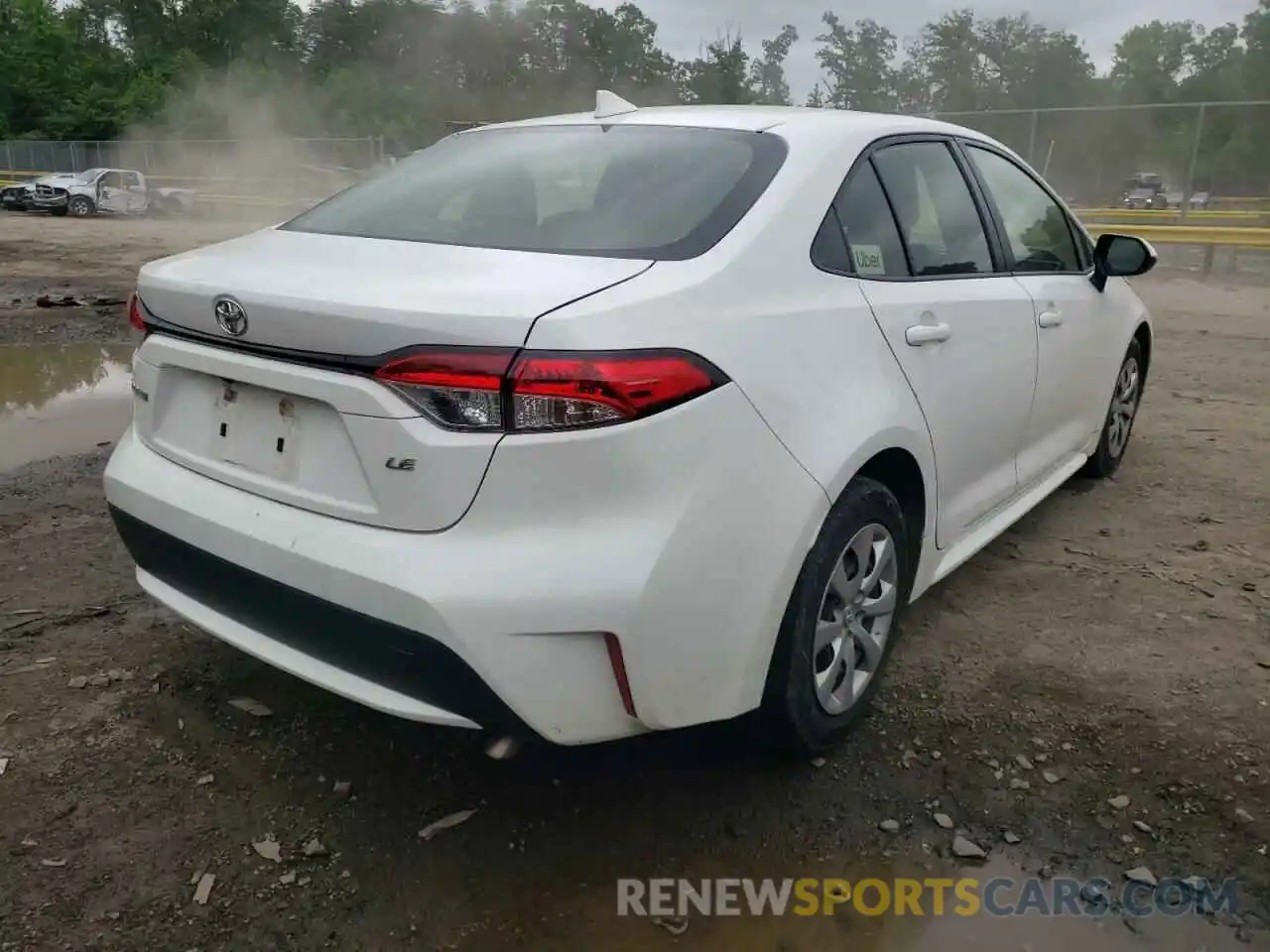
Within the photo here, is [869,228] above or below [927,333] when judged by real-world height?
above

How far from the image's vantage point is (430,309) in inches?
79.4

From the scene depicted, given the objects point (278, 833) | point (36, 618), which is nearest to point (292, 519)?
point (278, 833)

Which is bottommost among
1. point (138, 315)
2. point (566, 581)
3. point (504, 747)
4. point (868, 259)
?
point (504, 747)

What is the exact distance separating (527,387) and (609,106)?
175cm

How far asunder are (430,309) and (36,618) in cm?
221

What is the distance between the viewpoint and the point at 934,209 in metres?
3.22

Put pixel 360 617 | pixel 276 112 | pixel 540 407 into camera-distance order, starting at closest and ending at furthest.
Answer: pixel 540 407 → pixel 360 617 → pixel 276 112

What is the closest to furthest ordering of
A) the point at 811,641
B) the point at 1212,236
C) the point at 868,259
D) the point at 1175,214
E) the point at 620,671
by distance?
the point at 620,671
the point at 811,641
the point at 868,259
the point at 1212,236
the point at 1175,214

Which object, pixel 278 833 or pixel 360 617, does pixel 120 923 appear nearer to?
pixel 278 833

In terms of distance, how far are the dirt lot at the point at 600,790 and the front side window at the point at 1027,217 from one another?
1178 millimetres

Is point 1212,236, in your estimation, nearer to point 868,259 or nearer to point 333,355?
point 868,259

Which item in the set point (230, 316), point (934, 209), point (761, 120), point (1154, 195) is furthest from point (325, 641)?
point (1154, 195)

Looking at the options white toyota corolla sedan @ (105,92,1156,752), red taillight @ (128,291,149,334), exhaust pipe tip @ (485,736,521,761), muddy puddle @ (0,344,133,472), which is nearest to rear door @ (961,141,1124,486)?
white toyota corolla sedan @ (105,92,1156,752)

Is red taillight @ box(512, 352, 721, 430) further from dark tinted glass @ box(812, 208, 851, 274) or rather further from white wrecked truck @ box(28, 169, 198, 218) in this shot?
white wrecked truck @ box(28, 169, 198, 218)
